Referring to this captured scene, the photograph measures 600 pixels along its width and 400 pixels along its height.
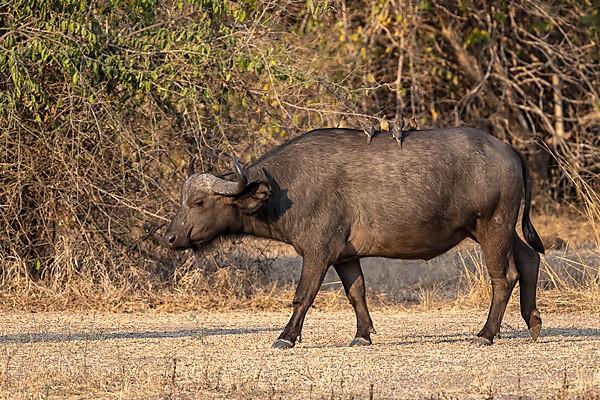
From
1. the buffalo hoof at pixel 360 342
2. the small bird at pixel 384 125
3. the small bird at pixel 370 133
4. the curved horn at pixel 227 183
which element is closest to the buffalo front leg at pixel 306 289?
the buffalo hoof at pixel 360 342

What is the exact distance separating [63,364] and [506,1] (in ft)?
41.5

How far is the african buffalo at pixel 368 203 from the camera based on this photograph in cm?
1027

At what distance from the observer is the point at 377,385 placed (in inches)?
326

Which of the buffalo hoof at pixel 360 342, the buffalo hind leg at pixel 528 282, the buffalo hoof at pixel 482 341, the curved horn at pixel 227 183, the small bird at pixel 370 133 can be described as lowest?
the buffalo hoof at pixel 360 342

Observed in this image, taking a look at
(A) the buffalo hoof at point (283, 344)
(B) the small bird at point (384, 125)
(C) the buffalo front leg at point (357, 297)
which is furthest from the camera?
(B) the small bird at point (384, 125)

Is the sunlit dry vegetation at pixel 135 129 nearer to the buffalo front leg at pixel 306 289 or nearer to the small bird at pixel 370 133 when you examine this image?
the small bird at pixel 370 133

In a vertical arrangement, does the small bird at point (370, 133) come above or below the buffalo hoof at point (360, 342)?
above

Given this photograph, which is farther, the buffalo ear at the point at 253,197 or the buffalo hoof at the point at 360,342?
the buffalo hoof at the point at 360,342

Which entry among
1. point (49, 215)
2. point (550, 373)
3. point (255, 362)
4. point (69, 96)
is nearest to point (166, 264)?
point (49, 215)

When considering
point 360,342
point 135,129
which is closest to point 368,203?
point 360,342

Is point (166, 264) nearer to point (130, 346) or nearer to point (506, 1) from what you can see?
point (130, 346)

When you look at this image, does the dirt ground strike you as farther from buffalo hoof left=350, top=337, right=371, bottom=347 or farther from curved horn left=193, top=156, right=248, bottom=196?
curved horn left=193, top=156, right=248, bottom=196

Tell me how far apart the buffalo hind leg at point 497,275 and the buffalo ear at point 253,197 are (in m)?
1.70

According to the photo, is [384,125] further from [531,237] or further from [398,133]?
[531,237]
